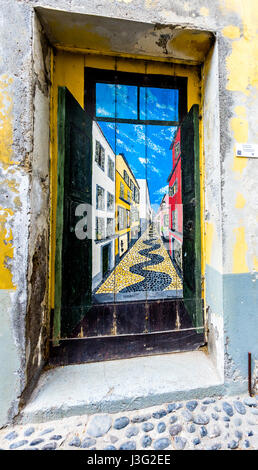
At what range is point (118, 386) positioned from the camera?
1.50m

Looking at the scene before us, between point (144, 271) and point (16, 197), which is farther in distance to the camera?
point (144, 271)

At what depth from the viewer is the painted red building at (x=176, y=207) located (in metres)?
1.90

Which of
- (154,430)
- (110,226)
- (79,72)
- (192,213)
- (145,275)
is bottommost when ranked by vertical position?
(154,430)

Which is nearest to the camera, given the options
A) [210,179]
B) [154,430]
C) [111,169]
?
[154,430]

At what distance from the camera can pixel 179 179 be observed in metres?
1.93

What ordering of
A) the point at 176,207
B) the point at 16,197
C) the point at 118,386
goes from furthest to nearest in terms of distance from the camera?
the point at 176,207, the point at 118,386, the point at 16,197

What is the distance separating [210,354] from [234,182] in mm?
1472

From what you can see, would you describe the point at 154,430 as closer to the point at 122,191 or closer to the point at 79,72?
the point at 122,191

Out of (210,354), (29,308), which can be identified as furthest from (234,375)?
(29,308)

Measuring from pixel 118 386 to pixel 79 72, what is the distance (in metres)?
2.61

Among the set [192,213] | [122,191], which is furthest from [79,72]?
[192,213]

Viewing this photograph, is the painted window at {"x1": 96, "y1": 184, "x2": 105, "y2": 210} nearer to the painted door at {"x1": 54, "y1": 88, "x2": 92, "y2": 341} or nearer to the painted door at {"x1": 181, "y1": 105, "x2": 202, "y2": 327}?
the painted door at {"x1": 54, "y1": 88, "x2": 92, "y2": 341}

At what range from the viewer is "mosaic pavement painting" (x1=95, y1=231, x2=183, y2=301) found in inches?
73.6

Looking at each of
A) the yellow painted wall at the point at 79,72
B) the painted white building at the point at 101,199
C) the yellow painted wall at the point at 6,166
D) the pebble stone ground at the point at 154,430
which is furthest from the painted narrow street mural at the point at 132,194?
the pebble stone ground at the point at 154,430
